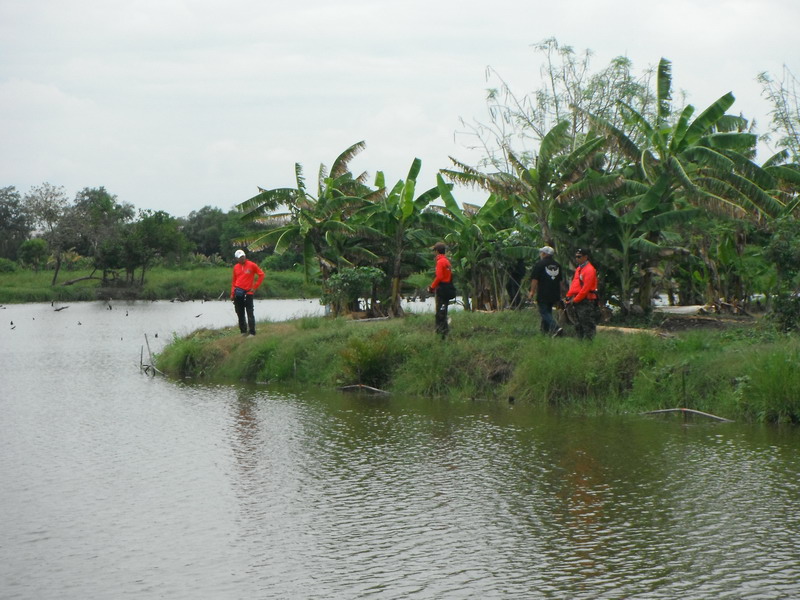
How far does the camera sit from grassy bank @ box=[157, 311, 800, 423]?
44.7 feet

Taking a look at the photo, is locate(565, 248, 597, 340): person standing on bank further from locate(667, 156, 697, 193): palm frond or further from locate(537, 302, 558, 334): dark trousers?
locate(667, 156, 697, 193): palm frond

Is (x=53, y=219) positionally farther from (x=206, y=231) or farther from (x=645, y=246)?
(x=645, y=246)

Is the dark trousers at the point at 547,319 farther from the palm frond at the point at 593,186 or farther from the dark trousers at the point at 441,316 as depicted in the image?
the palm frond at the point at 593,186

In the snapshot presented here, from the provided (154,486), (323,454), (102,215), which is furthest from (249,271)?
(102,215)

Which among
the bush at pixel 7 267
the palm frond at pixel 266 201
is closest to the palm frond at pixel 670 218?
the palm frond at pixel 266 201

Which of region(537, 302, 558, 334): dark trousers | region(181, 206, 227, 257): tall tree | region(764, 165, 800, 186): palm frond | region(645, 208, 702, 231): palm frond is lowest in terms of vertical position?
region(537, 302, 558, 334): dark trousers

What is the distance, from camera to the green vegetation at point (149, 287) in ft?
221

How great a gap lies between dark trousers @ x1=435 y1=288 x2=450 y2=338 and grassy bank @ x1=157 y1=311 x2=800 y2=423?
0.73 feet

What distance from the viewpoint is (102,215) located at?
75.5 metres

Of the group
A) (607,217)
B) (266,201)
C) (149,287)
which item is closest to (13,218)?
(149,287)

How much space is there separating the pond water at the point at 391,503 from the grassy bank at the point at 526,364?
61 centimetres

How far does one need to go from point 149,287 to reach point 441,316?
183 ft

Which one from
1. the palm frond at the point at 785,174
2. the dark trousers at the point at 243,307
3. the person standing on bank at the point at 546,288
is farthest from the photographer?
the dark trousers at the point at 243,307

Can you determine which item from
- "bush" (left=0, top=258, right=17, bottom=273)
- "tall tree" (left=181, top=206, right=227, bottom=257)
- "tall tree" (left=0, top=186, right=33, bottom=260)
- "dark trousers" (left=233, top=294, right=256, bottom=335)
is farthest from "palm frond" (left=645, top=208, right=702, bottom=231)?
"tall tree" (left=0, top=186, right=33, bottom=260)
